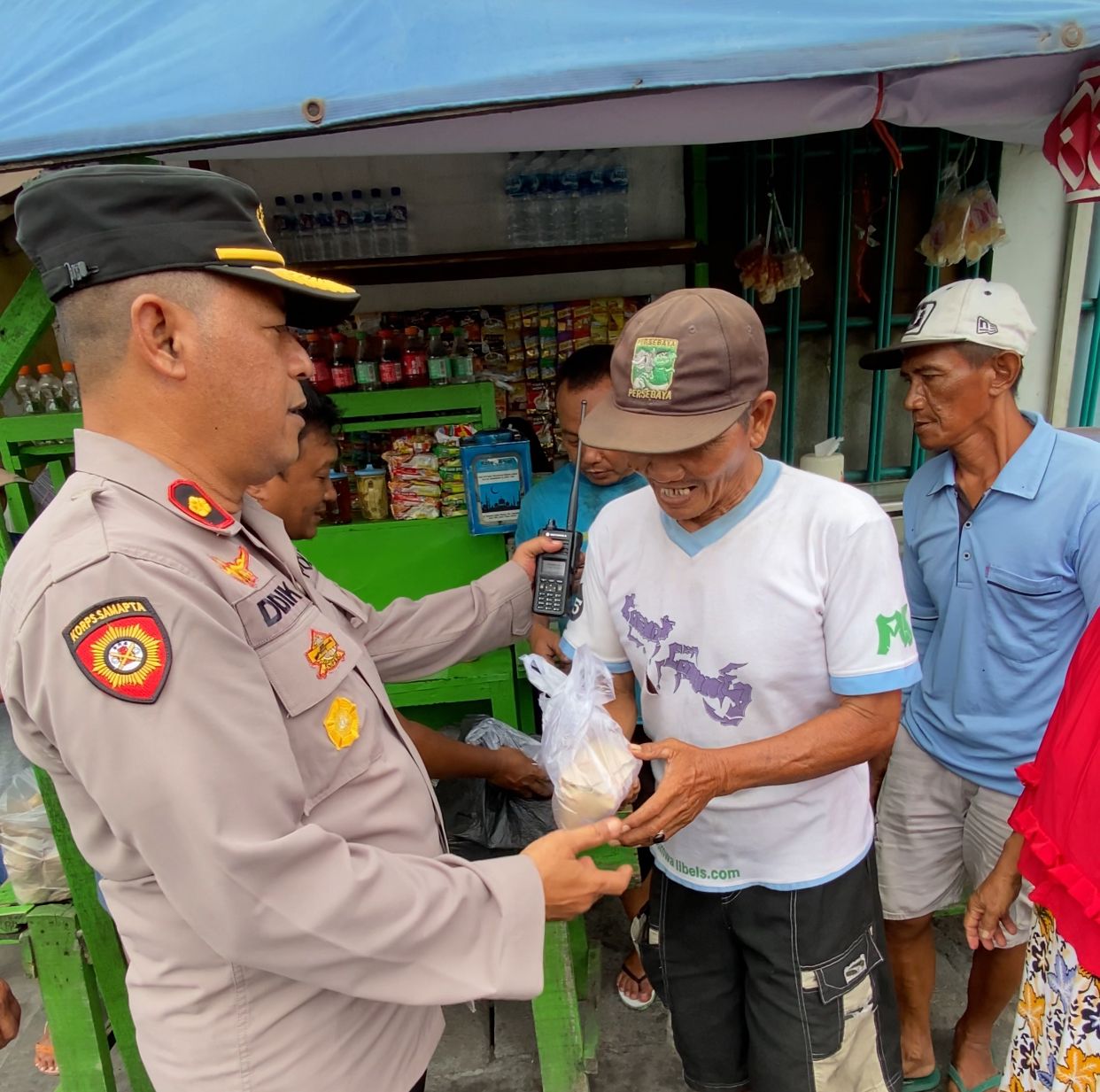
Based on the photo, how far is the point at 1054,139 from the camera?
2.13 metres

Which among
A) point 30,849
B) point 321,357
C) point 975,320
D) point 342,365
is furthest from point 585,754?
point 321,357

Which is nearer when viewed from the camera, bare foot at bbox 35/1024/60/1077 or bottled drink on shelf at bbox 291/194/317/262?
bare foot at bbox 35/1024/60/1077

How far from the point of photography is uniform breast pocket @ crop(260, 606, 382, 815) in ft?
3.51

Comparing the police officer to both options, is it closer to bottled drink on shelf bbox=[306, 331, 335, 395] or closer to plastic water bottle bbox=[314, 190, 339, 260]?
bottled drink on shelf bbox=[306, 331, 335, 395]

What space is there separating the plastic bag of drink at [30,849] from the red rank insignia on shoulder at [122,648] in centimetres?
147

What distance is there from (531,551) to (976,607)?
116 cm

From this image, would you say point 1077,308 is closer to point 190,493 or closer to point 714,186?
point 714,186

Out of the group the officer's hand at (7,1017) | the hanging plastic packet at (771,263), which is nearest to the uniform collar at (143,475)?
the officer's hand at (7,1017)

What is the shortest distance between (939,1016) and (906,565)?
152 centimetres

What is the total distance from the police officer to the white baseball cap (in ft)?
4.85

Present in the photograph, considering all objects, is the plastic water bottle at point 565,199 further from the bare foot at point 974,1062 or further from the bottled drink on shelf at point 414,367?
the bare foot at point 974,1062

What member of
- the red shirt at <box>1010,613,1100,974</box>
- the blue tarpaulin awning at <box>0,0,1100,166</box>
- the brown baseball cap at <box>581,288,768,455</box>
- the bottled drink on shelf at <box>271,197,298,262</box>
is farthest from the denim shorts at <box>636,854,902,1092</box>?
the bottled drink on shelf at <box>271,197,298,262</box>

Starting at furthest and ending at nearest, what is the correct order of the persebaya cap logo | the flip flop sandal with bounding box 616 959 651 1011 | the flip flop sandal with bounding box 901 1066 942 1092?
the flip flop sandal with bounding box 616 959 651 1011 < the flip flop sandal with bounding box 901 1066 942 1092 < the persebaya cap logo

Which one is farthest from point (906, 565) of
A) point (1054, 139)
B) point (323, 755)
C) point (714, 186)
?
point (714, 186)
